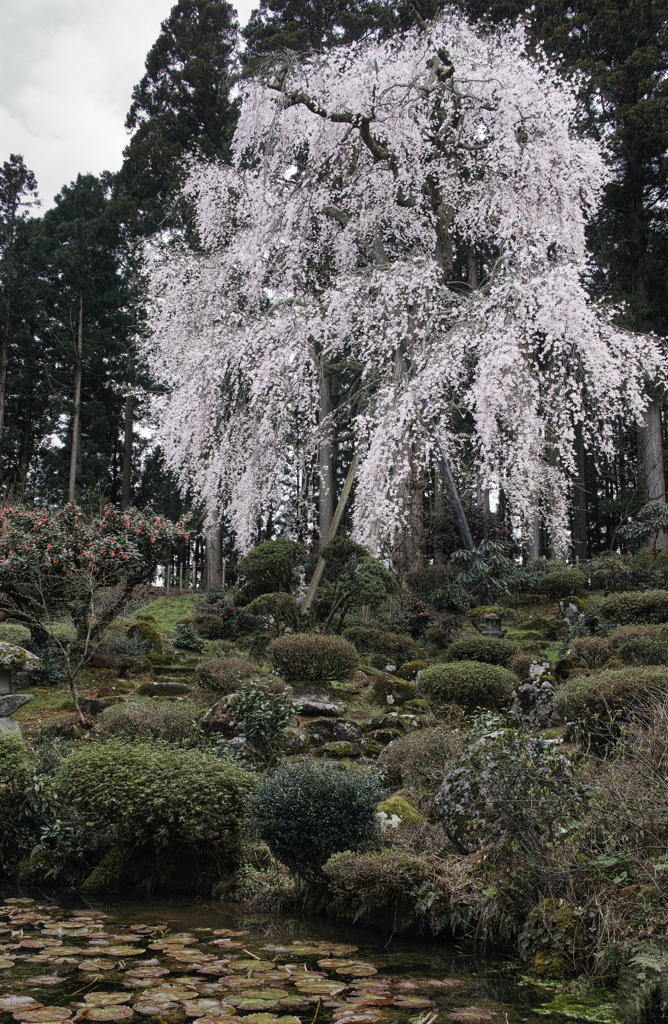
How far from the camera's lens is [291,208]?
41.3 ft

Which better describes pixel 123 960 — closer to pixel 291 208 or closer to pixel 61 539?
pixel 61 539

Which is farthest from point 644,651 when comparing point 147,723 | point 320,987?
point 320,987

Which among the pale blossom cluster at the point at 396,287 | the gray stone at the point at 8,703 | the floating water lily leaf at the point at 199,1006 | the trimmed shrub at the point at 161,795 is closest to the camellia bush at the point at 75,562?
the gray stone at the point at 8,703

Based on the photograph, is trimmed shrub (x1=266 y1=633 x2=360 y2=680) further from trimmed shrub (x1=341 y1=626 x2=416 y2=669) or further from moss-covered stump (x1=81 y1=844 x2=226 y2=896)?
moss-covered stump (x1=81 y1=844 x2=226 y2=896)

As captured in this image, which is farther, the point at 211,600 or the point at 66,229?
the point at 66,229

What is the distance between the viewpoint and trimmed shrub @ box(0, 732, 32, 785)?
5434mm

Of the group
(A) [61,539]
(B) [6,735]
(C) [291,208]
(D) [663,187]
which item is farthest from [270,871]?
(D) [663,187]

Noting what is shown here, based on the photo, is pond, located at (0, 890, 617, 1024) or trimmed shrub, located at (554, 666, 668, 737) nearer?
pond, located at (0, 890, 617, 1024)

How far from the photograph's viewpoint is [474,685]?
788 cm

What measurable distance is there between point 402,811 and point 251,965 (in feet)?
6.72

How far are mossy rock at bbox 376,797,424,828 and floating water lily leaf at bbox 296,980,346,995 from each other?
198cm

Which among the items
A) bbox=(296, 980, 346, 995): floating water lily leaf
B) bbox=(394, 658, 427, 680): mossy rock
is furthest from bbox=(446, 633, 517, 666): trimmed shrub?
bbox=(296, 980, 346, 995): floating water lily leaf

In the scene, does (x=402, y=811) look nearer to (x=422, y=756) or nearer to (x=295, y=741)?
(x=422, y=756)

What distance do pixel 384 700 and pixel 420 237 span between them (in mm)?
9674
